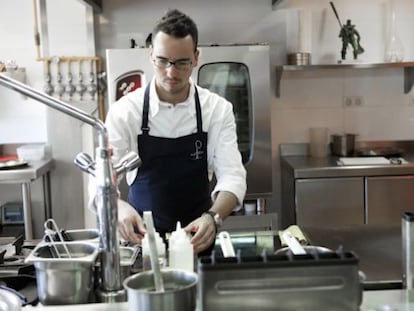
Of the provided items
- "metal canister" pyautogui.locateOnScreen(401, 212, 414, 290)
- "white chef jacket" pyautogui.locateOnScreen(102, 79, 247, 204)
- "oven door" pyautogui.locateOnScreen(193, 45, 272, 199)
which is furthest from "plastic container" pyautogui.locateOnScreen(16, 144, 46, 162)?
"metal canister" pyautogui.locateOnScreen(401, 212, 414, 290)

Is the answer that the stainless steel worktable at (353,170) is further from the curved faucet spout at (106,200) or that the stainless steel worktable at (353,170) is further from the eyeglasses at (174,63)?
the curved faucet spout at (106,200)

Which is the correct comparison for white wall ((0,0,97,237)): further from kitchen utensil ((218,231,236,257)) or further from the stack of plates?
kitchen utensil ((218,231,236,257))

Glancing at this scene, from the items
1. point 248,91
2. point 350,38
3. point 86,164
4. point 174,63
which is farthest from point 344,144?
point 86,164

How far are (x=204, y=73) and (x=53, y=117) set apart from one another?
117 centimetres

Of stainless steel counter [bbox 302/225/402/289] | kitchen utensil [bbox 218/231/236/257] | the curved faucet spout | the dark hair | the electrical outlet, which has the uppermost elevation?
the dark hair

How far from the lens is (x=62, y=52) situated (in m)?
3.86

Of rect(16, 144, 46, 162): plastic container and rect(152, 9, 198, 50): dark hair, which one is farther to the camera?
rect(16, 144, 46, 162): plastic container

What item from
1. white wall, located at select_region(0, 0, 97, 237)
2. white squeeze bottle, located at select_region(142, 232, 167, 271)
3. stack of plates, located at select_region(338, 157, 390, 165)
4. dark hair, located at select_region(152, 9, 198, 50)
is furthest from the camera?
white wall, located at select_region(0, 0, 97, 237)

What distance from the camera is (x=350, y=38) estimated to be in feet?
12.2

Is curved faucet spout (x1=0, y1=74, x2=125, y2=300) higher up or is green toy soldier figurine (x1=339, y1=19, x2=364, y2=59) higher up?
green toy soldier figurine (x1=339, y1=19, x2=364, y2=59)

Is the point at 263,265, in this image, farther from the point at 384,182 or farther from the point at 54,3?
the point at 54,3

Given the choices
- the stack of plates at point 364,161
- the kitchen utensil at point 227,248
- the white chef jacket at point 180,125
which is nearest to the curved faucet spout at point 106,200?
the kitchen utensil at point 227,248

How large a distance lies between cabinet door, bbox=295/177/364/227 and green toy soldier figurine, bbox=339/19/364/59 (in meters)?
0.90

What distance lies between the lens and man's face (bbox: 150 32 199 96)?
6.25 ft
